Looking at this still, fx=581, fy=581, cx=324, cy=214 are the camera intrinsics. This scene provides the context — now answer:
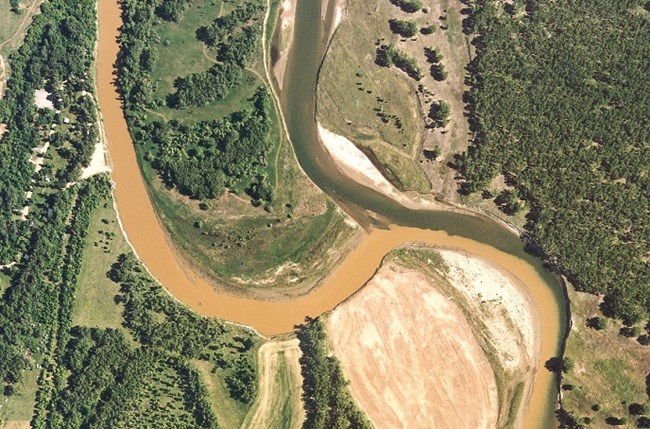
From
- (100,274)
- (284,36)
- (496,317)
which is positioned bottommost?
(496,317)

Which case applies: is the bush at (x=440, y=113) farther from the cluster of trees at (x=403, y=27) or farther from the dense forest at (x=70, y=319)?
the dense forest at (x=70, y=319)

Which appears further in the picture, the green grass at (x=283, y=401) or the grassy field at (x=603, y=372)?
the green grass at (x=283, y=401)

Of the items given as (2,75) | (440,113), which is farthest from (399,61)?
(2,75)

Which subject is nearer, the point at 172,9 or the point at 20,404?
the point at 20,404

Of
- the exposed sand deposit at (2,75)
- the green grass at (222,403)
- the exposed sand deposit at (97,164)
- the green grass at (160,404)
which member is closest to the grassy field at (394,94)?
the exposed sand deposit at (97,164)

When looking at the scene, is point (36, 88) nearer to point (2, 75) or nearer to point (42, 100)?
point (42, 100)

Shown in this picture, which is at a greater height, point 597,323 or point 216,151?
point 216,151

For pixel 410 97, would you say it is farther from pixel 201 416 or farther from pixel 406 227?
pixel 201 416
